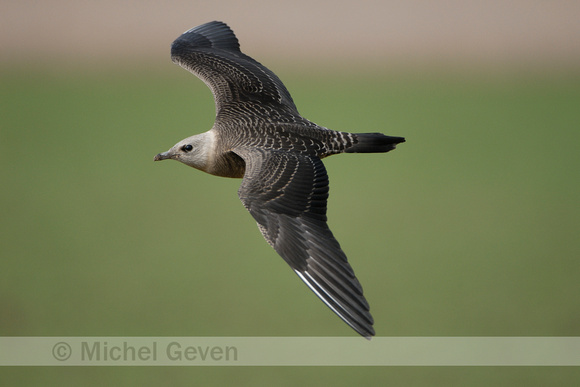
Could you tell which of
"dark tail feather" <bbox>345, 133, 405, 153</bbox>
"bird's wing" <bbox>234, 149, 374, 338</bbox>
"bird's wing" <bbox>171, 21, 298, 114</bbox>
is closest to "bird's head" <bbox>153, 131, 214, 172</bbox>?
"bird's wing" <bbox>234, 149, 374, 338</bbox>

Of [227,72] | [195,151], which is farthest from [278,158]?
[227,72]

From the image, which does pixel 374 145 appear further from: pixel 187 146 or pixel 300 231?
pixel 187 146

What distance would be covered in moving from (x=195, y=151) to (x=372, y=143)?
6.21 feet

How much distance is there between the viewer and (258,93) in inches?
324

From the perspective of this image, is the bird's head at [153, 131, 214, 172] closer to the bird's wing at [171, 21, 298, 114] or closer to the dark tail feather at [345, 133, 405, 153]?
the bird's wing at [171, 21, 298, 114]

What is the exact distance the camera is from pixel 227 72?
8547 mm

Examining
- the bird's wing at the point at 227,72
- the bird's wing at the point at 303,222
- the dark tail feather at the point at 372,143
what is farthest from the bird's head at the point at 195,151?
the dark tail feather at the point at 372,143

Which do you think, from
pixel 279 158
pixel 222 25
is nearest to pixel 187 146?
pixel 279 158

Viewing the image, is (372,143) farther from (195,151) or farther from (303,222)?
(195,151)

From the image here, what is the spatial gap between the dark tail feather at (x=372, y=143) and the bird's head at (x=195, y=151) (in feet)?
4.98

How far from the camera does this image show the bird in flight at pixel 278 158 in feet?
19.2

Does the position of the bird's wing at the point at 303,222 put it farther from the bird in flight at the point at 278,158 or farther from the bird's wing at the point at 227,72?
the bird's wing at the point at 227,72

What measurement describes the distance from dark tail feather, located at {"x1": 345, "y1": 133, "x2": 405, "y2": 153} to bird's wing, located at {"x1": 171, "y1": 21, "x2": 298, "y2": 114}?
131 cm

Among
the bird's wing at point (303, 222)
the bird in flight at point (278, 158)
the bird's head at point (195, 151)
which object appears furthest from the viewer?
the bird's head at point (195, 151)
